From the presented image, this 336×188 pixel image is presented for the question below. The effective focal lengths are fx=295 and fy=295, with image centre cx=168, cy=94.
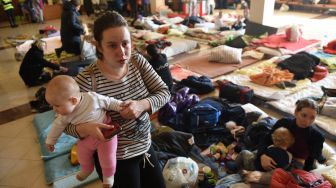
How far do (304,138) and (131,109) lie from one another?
4.31 feet

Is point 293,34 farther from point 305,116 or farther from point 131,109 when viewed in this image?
point 131,109

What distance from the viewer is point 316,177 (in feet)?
6.28

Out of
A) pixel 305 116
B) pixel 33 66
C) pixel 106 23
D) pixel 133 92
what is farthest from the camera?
pixel 33 66

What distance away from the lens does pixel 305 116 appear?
196 cm

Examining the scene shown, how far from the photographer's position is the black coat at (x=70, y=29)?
17.1 ft

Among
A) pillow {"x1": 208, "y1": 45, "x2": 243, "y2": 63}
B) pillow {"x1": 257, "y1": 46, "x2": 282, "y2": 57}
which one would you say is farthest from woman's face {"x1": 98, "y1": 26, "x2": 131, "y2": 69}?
pillow {"x1": 257, "y1": 46, "x2": 282, "y2": 57}

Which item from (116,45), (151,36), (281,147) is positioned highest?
(116,45)

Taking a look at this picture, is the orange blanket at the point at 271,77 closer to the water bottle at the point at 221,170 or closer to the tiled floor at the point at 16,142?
the water bottle at the point at 221,170

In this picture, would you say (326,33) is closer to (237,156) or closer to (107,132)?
(237,156)

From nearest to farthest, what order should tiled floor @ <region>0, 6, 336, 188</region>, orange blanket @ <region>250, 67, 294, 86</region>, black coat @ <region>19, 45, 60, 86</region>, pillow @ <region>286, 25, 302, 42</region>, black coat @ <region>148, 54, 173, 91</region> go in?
1. tiled floor @ <region>0, 6, 336, 188</region>
2. black coat @ <region>148, 54, 173, 91</region>
3. orange blanket @ <region>250, 67, 294, 86</region>
4. black coat @ <region>19, 45, 60, 86</region>
5. pillow @ <region>286, 25, 302, 42</region>

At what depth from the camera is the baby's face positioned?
50.7 inches

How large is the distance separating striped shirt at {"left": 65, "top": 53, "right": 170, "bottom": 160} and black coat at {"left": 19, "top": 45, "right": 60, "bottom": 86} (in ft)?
10.8

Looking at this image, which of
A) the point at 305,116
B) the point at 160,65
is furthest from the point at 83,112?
the point at 160,65

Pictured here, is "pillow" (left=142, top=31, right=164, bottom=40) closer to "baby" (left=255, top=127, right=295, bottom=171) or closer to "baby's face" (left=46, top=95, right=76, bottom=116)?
"baby" (left=255, top=127, right=295, bottom=171)
